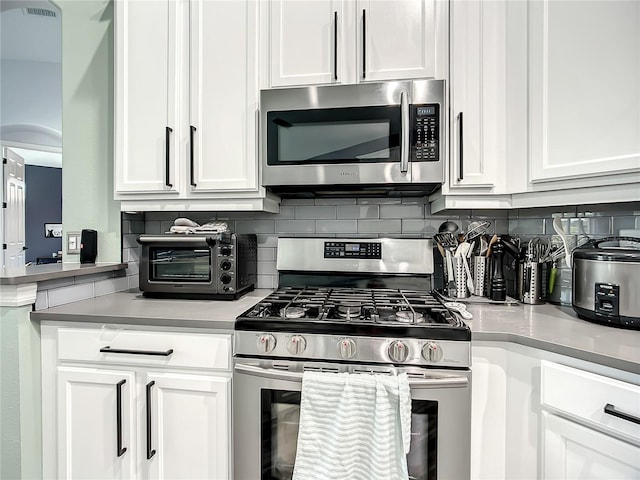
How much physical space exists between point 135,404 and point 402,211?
146cm

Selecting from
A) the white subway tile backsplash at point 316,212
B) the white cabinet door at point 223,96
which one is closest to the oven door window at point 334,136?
the white cabinet door at point 223,96

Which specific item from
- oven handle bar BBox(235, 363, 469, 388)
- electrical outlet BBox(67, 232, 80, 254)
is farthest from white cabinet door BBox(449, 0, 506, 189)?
electrical outlet BBox(67, 232, 80, 254)

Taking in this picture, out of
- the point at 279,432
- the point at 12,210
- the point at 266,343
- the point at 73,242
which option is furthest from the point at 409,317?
the point at 12,210

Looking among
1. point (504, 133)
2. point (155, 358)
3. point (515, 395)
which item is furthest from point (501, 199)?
point (155, 358)

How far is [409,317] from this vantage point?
1.21m

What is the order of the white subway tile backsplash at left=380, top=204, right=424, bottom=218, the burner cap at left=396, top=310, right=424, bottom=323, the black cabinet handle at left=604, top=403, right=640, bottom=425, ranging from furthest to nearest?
the white subway tile backsplash at left=380, top=204, right=424, bottom=218 < the burner cap at left=396, top=310, right=424, bottom=323 < the black cabinet handle at left=604, top=403, right=640, bottom=425

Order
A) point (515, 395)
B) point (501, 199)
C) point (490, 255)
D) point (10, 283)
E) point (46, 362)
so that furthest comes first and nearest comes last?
point (490, 255) → point (501, 199) → point (46, 362) → point (10, 283) → point (515, 395)

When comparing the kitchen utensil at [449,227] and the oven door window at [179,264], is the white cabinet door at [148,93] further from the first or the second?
the kitchen utensil at [449,227]

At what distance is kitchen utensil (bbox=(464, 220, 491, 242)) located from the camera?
1.63 meters

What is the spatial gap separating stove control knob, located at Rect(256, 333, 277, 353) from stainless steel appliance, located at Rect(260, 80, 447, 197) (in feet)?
2.19

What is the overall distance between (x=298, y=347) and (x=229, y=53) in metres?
1.32

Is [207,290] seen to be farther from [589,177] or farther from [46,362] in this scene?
[589,177]

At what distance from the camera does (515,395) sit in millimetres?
1115

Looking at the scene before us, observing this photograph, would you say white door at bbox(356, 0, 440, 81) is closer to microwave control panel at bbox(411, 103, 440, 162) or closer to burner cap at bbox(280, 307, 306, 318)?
microwave control panel at bbox(411, 103, 440, 162)
